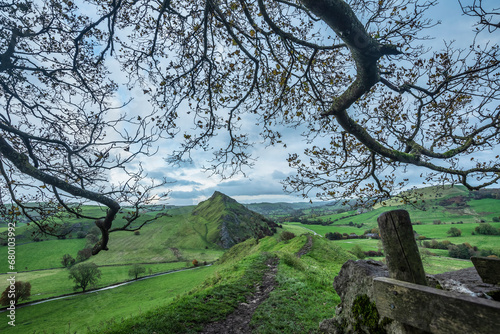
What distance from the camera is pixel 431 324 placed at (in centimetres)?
202

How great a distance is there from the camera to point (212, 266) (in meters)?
68.1

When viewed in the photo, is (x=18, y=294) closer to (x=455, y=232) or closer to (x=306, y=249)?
(x=306, y=249)

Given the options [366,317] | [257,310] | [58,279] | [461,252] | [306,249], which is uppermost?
[366,317]

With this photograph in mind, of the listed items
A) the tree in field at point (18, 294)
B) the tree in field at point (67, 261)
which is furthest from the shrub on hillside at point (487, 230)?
the tree in field at point (67, 261)

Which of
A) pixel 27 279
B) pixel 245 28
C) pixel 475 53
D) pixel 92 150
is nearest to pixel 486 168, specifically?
pixel 475 53

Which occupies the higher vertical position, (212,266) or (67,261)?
(67,261)

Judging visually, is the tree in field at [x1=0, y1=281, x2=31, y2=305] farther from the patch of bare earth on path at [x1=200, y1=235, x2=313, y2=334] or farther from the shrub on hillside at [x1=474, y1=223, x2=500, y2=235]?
the shrub on hillside at [x1=474, y1=223, x2=500, y2=235]

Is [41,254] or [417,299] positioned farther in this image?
[41,254]

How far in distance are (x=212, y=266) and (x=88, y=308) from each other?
32742 mm

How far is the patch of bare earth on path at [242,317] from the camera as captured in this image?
26.7 feet

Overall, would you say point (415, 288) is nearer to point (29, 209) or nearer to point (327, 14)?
point (327, 14)

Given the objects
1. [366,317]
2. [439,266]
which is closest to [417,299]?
[366,317]

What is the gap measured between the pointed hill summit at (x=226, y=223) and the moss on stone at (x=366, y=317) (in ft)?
341

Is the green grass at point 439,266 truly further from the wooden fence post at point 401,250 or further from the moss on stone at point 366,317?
the wooden fence post at point 401,250
